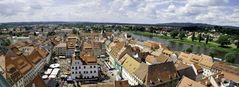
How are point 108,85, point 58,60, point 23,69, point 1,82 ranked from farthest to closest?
1. point 58,60
2. point 23,69
3. point 108,85
4. point 1,82

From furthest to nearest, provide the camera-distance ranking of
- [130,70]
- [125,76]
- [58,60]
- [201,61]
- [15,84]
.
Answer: [58,60] < [201,61] < [125,76] < [130,70] < [15,84]

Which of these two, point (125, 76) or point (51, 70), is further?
point (51, 70)

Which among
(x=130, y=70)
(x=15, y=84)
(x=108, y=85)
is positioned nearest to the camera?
(x=108, y=85)

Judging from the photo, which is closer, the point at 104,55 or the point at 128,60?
the point at 128,60

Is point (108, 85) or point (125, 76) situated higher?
point (108, 85)

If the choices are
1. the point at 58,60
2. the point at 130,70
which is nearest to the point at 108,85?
the point at 130,70

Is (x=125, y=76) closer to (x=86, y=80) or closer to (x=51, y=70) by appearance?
(x=86, y=80)

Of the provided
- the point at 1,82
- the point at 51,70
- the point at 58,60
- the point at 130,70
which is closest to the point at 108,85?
the point at 130,70

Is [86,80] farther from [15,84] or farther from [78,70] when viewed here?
[15,84]

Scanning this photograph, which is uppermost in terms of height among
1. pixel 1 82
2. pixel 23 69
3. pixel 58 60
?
pixel 1 82
